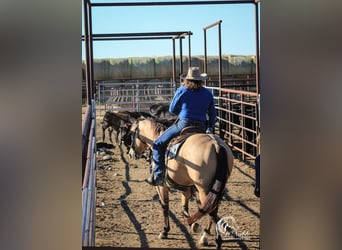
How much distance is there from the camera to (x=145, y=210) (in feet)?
9.18

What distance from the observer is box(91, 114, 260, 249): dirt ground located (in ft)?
8.92

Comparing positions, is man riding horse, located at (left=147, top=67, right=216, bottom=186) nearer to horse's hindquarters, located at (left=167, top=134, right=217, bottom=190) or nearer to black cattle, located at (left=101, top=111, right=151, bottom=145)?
horse's hindquarters, located at (left=167, top=134, right=217, bottom=190)

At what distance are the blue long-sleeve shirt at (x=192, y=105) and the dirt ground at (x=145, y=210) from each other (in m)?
0.36

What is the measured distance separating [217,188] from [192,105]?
533 millimetres

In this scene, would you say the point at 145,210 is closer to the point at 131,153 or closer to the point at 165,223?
the point at 165,223

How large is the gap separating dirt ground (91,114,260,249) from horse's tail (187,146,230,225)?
39 millimetres


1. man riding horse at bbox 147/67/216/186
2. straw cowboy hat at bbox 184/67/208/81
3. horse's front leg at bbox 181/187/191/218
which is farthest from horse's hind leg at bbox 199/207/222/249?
straw cowboy hat at bbox 184/67/208/81

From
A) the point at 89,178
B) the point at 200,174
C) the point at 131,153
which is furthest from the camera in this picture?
the point at 131,153

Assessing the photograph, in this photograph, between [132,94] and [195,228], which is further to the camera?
[132,94]

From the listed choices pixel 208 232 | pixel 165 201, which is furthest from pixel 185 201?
pixel 208 232
